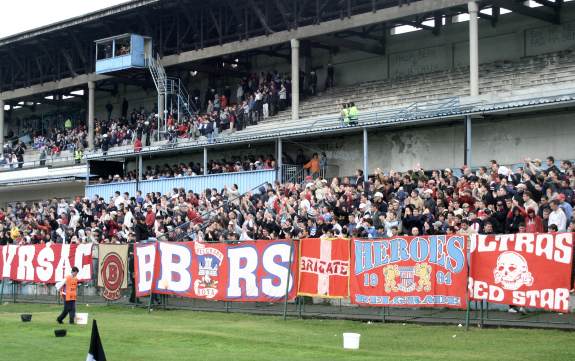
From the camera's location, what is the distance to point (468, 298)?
58.0ft

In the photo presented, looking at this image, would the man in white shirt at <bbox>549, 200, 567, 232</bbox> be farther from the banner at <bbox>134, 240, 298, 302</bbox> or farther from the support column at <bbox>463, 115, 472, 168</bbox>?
the support column at <bbox>463, 115, 472, 168</bbox>

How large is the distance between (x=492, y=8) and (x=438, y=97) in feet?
18.4

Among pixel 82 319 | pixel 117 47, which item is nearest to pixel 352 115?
pixel 82 319

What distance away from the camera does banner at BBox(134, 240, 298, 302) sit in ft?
69.7

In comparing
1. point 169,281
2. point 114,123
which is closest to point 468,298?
point 169,281

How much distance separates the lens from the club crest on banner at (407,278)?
18.4 m

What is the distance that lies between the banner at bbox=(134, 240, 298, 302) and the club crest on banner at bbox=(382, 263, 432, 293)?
271 centimetres

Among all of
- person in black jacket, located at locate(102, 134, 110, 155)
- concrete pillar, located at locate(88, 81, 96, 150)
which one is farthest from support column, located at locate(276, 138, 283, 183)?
concrete pillar, located at locate(88, 81, 96, 150)

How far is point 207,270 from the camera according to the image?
75.7 feet

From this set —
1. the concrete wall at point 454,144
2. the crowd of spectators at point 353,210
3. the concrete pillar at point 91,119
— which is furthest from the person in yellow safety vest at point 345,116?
the concrete pillar at point 91,119

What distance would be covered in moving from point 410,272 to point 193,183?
66.9 ft

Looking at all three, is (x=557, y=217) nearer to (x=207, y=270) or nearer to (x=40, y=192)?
(x=207, y=270)

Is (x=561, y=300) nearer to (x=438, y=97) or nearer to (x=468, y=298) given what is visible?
(x=468, y=298)

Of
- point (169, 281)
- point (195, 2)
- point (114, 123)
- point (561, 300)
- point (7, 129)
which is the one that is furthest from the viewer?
point (7, 129)
